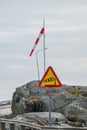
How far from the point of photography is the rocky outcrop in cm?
3269

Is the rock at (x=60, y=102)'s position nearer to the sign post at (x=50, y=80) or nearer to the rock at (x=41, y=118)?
the rock at (x=41, y=118)

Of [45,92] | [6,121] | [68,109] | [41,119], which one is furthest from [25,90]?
[6,121]

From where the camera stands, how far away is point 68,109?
3294 centimetres

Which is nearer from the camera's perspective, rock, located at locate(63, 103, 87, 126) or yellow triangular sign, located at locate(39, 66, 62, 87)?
yellow triangular sign, located at locate(39, 66, 62, 87)

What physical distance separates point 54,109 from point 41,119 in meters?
8.60

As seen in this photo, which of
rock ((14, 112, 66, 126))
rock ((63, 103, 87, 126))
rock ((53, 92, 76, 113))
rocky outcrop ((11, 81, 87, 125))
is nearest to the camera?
rock ((14, 112, 66, 126))

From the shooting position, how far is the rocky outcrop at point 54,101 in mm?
32688

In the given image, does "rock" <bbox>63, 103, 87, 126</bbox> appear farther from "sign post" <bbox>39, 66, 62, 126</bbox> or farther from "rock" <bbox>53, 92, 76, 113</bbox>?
"sign post" <bbox>39, 66, 62, 126</bbox>

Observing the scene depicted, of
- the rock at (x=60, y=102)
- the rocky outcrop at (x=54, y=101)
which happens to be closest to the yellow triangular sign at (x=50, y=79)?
the rocky outcrop at (x=54, y=101)

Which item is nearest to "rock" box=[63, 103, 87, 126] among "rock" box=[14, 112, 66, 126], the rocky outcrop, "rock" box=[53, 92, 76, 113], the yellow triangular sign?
the rocky outcrop

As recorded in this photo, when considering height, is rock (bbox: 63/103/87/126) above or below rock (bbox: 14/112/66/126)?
above

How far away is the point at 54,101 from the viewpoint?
35344 mm

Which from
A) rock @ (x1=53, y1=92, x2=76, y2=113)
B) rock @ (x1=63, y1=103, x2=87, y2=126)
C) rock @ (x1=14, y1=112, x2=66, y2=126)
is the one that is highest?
rock @ (x1=53, y1=92, x2=76, y2=113)

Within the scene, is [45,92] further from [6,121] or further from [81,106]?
[6,121]
